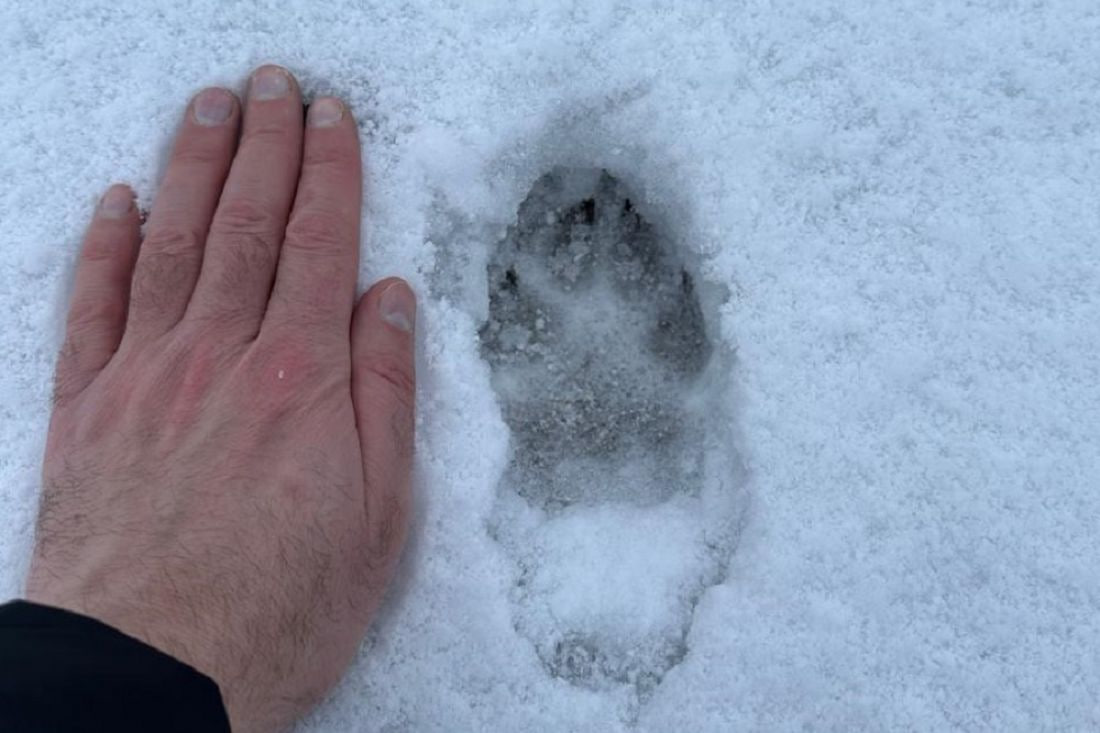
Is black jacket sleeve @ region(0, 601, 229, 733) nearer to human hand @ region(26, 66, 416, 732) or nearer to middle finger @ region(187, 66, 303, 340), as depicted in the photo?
human hand @ region(26, 66, 416, 732)

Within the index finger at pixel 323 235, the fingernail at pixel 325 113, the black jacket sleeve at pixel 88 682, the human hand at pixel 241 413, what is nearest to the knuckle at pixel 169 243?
the human hand at pixel 241 413

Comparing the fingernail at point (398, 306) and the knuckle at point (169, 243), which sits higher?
the knuckle at point (169, 243)

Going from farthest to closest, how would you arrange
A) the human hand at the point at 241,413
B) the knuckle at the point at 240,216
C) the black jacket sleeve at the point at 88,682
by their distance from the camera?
the knuckle at the point at 240,216 → the human hand at the point at 241,413 → the black jacket sleeve at the point at 88,682

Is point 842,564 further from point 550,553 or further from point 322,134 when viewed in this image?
point 322,134

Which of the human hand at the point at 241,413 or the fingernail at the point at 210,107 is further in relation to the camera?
the fingernail at the point at 210,107

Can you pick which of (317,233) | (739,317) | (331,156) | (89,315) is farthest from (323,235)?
(739,317)

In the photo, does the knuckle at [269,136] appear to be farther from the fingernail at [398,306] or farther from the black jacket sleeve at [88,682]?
the black jacket sleeve at [88,682]

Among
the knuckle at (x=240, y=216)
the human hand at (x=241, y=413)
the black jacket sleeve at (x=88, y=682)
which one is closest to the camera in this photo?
the black jacket sleeve at (x=88, y=682)

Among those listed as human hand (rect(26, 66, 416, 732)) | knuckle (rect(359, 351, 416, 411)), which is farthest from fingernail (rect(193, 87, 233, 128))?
knuckle (rect(359, 351, 416, 411))
